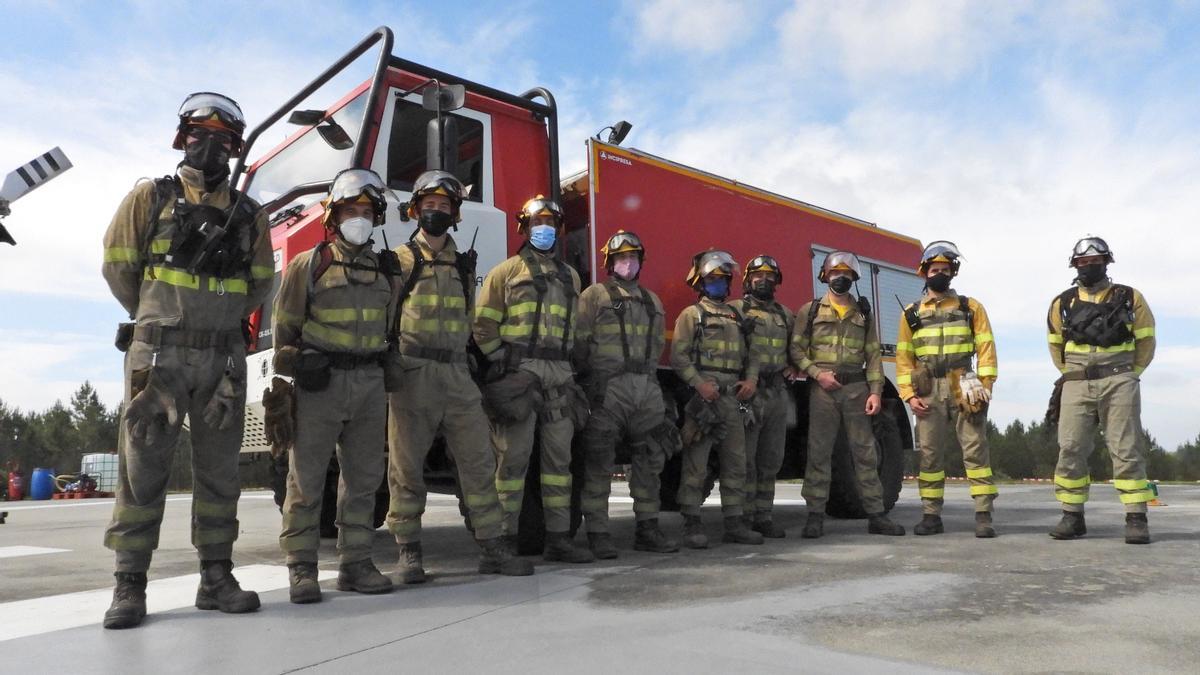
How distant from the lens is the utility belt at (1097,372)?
5957 millimetres

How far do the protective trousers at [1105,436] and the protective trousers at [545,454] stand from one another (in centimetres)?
372

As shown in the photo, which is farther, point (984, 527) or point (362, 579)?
point (984, 527)

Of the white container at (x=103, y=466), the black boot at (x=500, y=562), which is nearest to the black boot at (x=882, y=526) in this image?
the black boot at (x=500, y=562)

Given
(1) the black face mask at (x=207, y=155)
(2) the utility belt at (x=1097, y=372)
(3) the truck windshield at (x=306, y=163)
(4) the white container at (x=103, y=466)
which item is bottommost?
(4) the white container at (x=103, y=466)

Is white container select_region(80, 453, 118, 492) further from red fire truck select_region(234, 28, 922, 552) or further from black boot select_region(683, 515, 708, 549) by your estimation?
black boot select_region(683, 515, 708, 549)

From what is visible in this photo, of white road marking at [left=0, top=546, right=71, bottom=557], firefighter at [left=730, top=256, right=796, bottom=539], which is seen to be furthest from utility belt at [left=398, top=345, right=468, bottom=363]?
white road marking at [left=0, top=546, right=71, bottom=557]

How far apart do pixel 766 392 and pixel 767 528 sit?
1090 millimetres

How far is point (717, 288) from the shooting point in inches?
242

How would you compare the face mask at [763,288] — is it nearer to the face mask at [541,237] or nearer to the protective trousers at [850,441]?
the protective trousers at [850,441]

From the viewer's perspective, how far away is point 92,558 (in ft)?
19.9

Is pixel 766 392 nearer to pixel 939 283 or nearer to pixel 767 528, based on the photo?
pixel 767 528

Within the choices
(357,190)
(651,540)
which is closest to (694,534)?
(651,540)

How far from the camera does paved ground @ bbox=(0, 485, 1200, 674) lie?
2801 mm

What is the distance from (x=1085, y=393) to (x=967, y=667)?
4201mm
